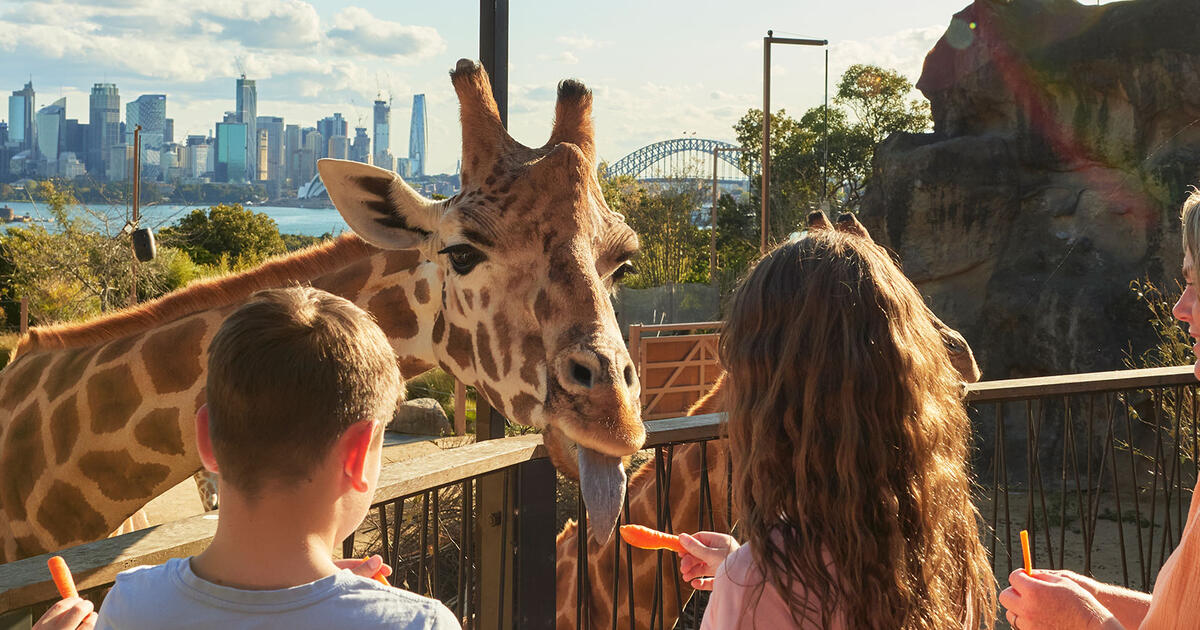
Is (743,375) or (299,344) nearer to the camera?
(299,344)

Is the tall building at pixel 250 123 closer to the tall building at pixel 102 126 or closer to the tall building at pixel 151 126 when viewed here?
the tall building at pixel 151 126

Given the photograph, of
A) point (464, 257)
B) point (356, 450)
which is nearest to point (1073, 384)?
point (464, 257)

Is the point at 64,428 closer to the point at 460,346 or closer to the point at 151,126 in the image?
the point at 460,346

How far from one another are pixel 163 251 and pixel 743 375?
20567 millimetres

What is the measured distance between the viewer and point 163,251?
19.9 meters

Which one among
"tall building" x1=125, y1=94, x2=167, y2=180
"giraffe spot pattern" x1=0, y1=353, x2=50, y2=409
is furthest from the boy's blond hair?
"tall building" x1=125, y1=94, x2=167, y2=180

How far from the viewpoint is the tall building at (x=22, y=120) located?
41.2 metres

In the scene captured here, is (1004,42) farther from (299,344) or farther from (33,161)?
(33,161)

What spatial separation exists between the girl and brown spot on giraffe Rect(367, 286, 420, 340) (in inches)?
71.0

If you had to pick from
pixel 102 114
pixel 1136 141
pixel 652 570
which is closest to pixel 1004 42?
pixel 1136 141

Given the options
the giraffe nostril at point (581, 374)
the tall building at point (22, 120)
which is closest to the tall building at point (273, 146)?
the tall building at point (22, 120)

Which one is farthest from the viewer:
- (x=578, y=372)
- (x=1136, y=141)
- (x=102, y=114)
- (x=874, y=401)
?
(x=102, y=114)

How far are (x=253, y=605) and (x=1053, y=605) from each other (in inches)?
51.5

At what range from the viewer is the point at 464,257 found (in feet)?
9.60
